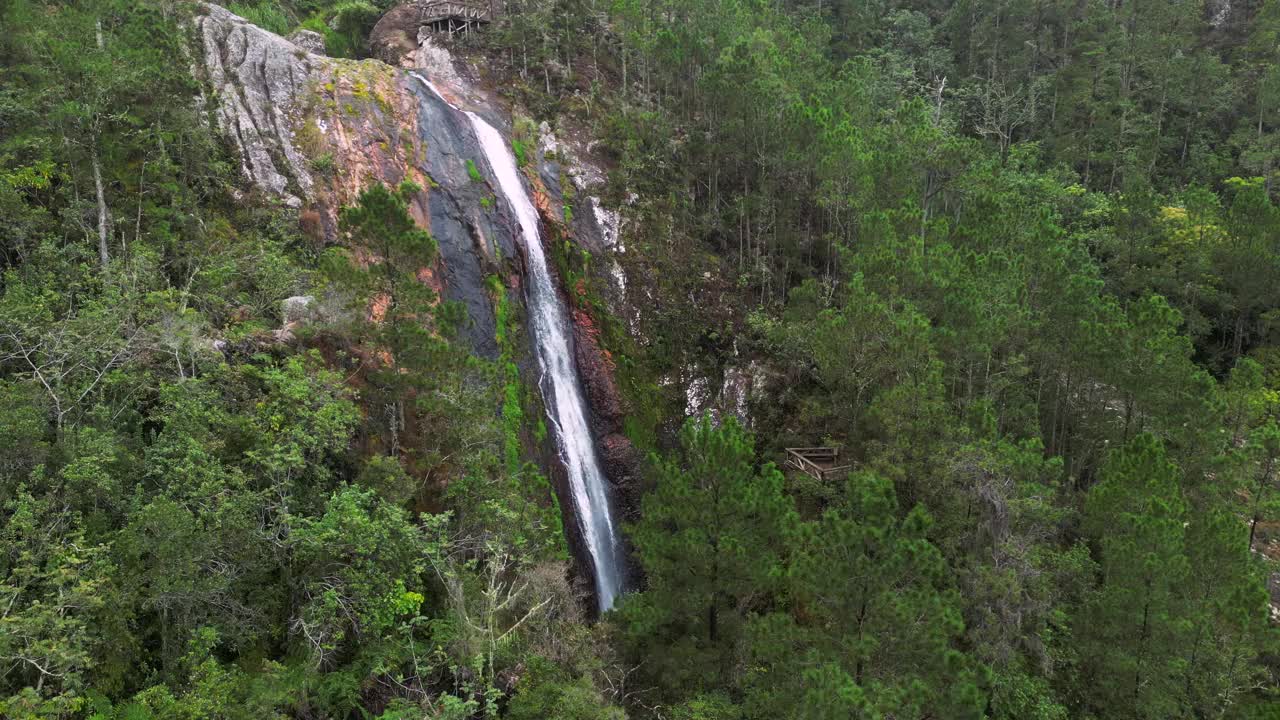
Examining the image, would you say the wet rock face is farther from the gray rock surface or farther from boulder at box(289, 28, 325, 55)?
boulder at box(289, 28, 325, 55)

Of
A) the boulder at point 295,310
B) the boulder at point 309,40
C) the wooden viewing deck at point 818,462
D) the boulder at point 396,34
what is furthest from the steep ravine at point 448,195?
the boulder at point 396,34

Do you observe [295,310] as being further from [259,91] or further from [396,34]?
[396,34]

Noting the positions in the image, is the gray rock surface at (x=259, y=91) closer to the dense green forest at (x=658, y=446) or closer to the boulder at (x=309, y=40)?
the dense green forest at (x=658, y=446)

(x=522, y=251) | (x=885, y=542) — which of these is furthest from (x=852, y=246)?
(x=885, y=542)

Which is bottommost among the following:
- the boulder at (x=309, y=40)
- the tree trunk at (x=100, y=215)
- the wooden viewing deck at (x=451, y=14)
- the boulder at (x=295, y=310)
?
the boulder at (x=295, y=310)

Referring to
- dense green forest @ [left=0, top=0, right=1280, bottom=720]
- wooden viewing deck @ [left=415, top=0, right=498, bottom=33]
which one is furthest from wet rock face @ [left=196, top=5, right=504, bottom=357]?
wooden viewing deck @ [left=415, top=0, right=498, bottom=33]

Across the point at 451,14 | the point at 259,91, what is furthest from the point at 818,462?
the point at 451,14
